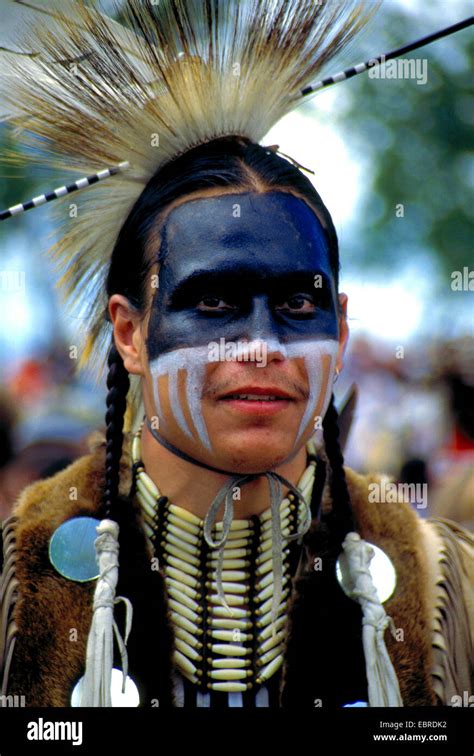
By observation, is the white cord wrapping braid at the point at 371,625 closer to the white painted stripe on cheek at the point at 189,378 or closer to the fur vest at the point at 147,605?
the fur vest at the point at 147,605

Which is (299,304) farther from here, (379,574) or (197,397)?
(379,574)

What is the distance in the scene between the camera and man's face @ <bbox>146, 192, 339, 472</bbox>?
257 centimetres

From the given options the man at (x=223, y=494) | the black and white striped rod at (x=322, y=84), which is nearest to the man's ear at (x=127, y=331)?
the man at (x=223, y=494)

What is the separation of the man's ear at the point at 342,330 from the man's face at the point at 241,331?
0.45ft

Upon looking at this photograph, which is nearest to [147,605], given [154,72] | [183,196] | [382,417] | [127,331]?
[127,331]

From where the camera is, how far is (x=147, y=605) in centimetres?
275

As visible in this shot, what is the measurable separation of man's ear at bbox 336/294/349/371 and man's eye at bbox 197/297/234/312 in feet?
1.27

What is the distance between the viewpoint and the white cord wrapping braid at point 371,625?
8.73 feet

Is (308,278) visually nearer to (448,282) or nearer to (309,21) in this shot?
(309,21)

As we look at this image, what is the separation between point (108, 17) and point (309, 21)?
0.56 metres

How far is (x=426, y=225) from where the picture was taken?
259 inches

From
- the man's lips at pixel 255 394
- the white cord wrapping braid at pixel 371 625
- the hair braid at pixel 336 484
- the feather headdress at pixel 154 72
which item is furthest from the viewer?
the hair braid at pixel 336 484

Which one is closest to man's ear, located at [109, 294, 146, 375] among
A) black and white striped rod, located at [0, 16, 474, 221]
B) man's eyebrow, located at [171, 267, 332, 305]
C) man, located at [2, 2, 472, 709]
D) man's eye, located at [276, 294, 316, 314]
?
man, located at [2, 2, 472, 709]

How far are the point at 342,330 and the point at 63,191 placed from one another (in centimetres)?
88
